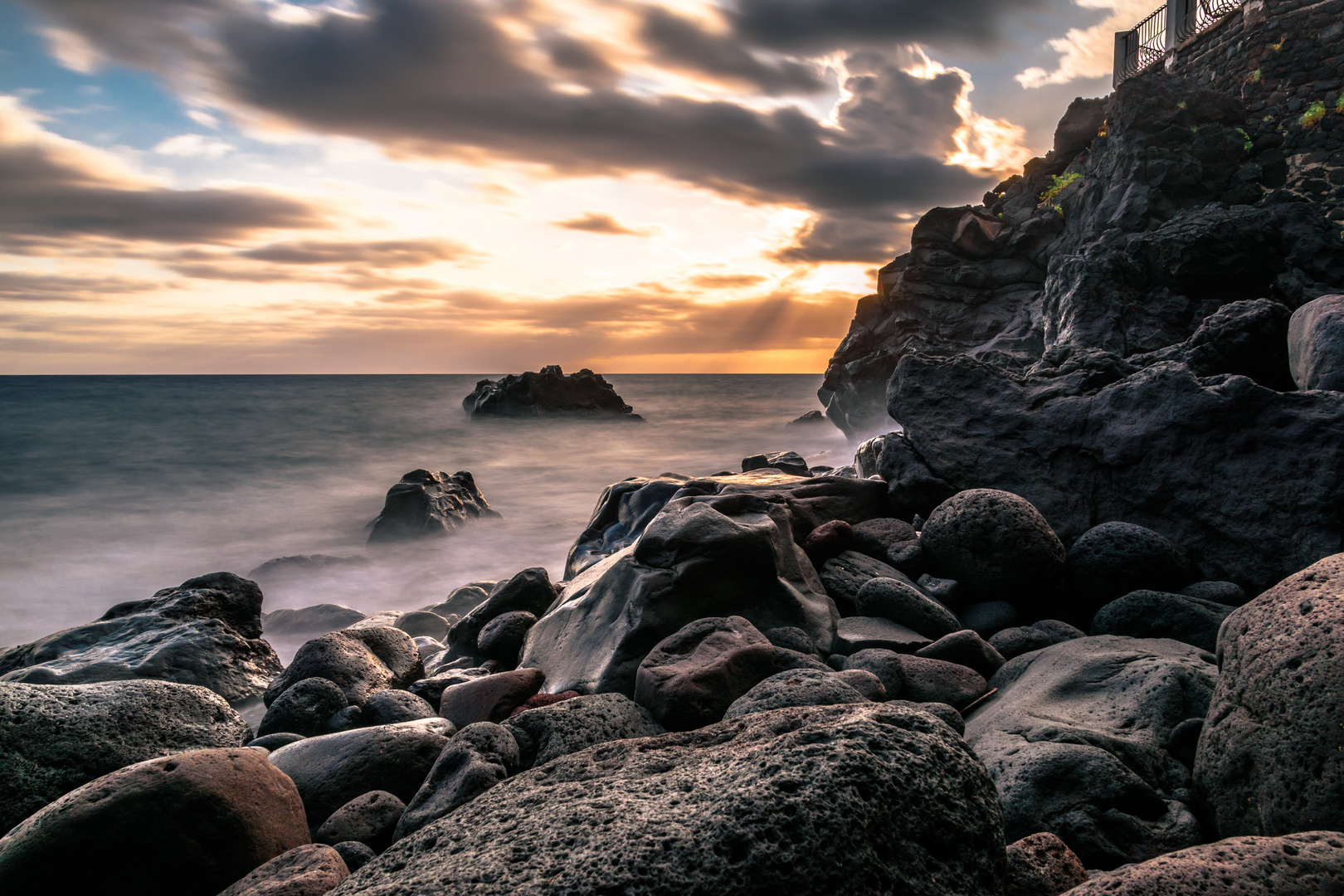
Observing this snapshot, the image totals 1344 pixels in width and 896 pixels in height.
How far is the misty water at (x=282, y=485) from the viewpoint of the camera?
14633 mm

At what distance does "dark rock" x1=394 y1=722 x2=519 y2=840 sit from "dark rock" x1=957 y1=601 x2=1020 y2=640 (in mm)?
3384

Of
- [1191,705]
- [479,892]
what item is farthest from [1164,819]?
[479,892]

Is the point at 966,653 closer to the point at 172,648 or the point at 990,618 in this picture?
the point at 990,618

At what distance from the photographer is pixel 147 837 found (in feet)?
8.19

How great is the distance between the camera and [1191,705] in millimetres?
3092

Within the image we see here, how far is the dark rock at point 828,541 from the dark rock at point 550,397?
39.4m

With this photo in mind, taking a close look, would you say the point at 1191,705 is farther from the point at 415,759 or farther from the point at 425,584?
the point at 425,584

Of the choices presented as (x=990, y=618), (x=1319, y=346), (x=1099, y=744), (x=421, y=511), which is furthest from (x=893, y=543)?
(x=421, y=511)

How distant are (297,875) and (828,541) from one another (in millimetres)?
4472

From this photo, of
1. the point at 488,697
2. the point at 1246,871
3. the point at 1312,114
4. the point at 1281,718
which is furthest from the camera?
the point at 1312,114

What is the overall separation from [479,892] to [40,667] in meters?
5.51

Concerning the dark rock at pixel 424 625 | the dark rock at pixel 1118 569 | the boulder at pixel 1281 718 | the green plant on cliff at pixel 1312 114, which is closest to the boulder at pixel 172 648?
the dark rock at pixel 424 625

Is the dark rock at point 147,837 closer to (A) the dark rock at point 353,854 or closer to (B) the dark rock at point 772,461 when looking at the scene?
(A) the dark rock at point 353,854

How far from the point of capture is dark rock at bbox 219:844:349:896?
226 cm
